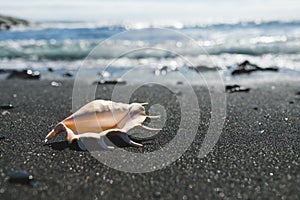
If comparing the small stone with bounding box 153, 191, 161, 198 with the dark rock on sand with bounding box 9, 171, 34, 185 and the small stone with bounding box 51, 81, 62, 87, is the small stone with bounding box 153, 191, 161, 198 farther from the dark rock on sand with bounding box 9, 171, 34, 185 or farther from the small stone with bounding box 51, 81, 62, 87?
the small stone with bounding box 51, 81, 62, 87

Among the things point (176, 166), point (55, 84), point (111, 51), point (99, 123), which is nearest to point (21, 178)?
point (99, 123)

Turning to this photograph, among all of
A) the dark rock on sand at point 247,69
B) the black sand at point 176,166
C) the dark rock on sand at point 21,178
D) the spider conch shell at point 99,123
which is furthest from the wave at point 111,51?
the dark rock on sand at point 21,178

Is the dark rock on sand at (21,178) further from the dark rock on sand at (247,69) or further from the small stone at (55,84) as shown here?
the dark rock on sand at (247,69)

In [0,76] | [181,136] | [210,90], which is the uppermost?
[181,136]

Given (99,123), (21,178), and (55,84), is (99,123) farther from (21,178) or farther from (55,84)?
(55,84)

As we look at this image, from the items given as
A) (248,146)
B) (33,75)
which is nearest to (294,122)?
(248,146)

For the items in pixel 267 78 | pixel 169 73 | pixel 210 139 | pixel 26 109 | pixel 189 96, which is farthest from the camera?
pixel 169 73

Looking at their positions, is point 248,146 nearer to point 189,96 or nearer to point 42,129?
point 42,129
